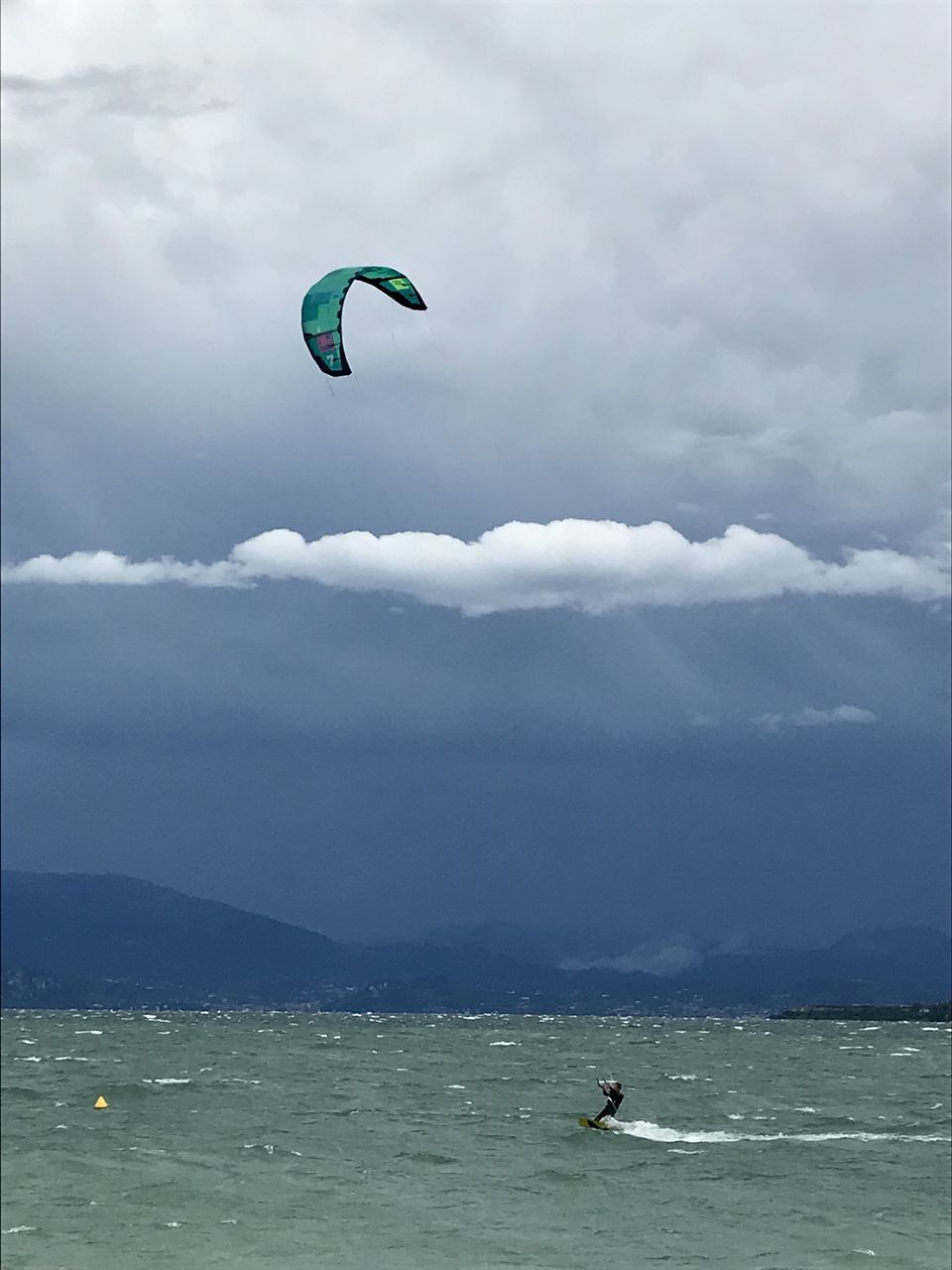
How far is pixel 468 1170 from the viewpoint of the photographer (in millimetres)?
42688

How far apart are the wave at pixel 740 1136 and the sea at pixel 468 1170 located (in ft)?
0.65

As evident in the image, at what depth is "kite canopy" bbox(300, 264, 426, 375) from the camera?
103 feet

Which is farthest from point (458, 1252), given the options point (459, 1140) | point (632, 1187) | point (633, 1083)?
point (633, 1083)

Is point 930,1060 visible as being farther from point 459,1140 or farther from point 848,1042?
point 459,1140

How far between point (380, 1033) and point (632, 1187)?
109 metres

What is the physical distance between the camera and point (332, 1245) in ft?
106

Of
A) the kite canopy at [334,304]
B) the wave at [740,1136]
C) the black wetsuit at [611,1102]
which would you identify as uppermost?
the kite canopy at [334,304]

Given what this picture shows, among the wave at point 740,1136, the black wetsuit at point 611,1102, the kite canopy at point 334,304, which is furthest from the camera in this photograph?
the black wetsuit at point 611,1102

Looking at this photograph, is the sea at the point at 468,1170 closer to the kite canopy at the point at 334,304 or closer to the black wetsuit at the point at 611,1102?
the black wetsuit at the point at 611,1102

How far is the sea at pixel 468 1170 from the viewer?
3177cm

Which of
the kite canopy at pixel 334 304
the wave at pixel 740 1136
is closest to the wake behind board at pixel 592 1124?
the wave at pixel 740 1136

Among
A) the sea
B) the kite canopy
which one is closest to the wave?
the sea

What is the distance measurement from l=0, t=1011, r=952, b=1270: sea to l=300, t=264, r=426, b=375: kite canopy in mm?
18174

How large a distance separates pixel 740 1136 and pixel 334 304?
3284 centimetres
